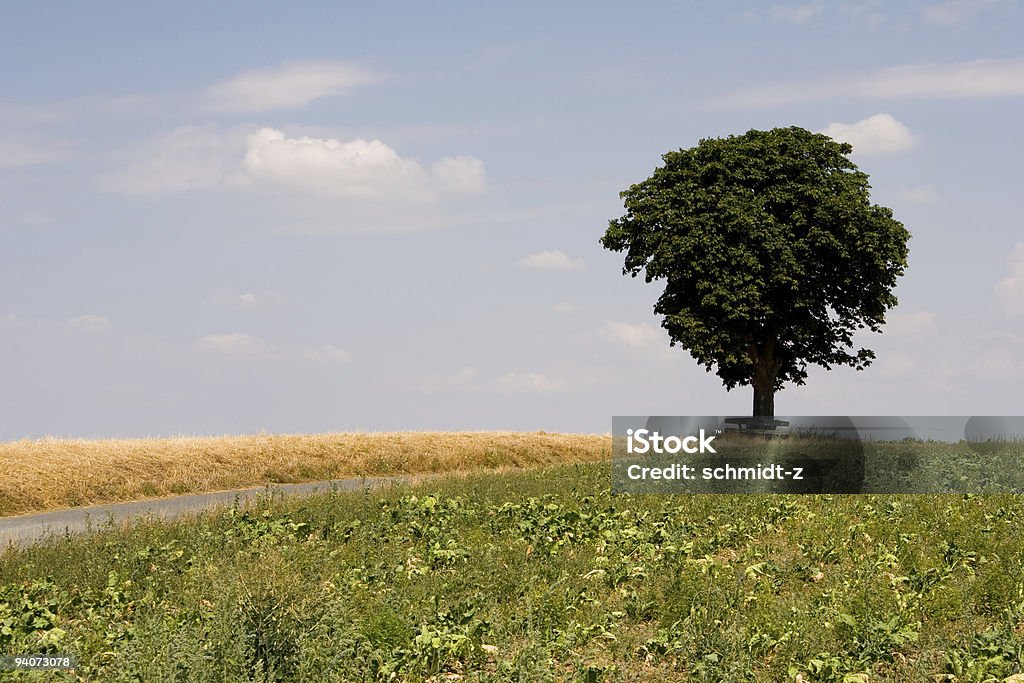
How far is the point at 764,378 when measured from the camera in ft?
125

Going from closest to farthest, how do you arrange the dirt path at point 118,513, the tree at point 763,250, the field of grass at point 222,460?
the dirt path at point 118,513
the field of grass at point 222,460
the tree at point 763,250

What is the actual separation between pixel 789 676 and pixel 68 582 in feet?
32.0

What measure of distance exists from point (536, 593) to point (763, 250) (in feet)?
89.5

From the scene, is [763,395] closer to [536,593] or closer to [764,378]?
[764,378]

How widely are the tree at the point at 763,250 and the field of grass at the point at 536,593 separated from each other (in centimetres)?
1854

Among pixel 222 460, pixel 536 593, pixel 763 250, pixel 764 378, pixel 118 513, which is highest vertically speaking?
pixel 763 250

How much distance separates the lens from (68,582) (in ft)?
42.8

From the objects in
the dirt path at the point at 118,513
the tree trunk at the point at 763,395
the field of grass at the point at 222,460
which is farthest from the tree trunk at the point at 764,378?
the dirt path at the point at 118,513

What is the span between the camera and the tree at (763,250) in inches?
1396

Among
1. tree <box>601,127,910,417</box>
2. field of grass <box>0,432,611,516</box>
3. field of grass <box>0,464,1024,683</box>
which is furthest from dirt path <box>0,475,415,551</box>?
tree <box>601,127,910,417</box>

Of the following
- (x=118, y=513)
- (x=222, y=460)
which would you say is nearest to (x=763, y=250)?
(x=222, y=460)

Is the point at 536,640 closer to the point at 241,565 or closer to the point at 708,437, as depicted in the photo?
the point at 241,565

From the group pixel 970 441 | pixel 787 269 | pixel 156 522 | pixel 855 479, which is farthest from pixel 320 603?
pixel 787 269

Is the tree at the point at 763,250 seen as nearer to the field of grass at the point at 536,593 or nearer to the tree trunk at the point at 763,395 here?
the tree trunk at the point at 763,395
